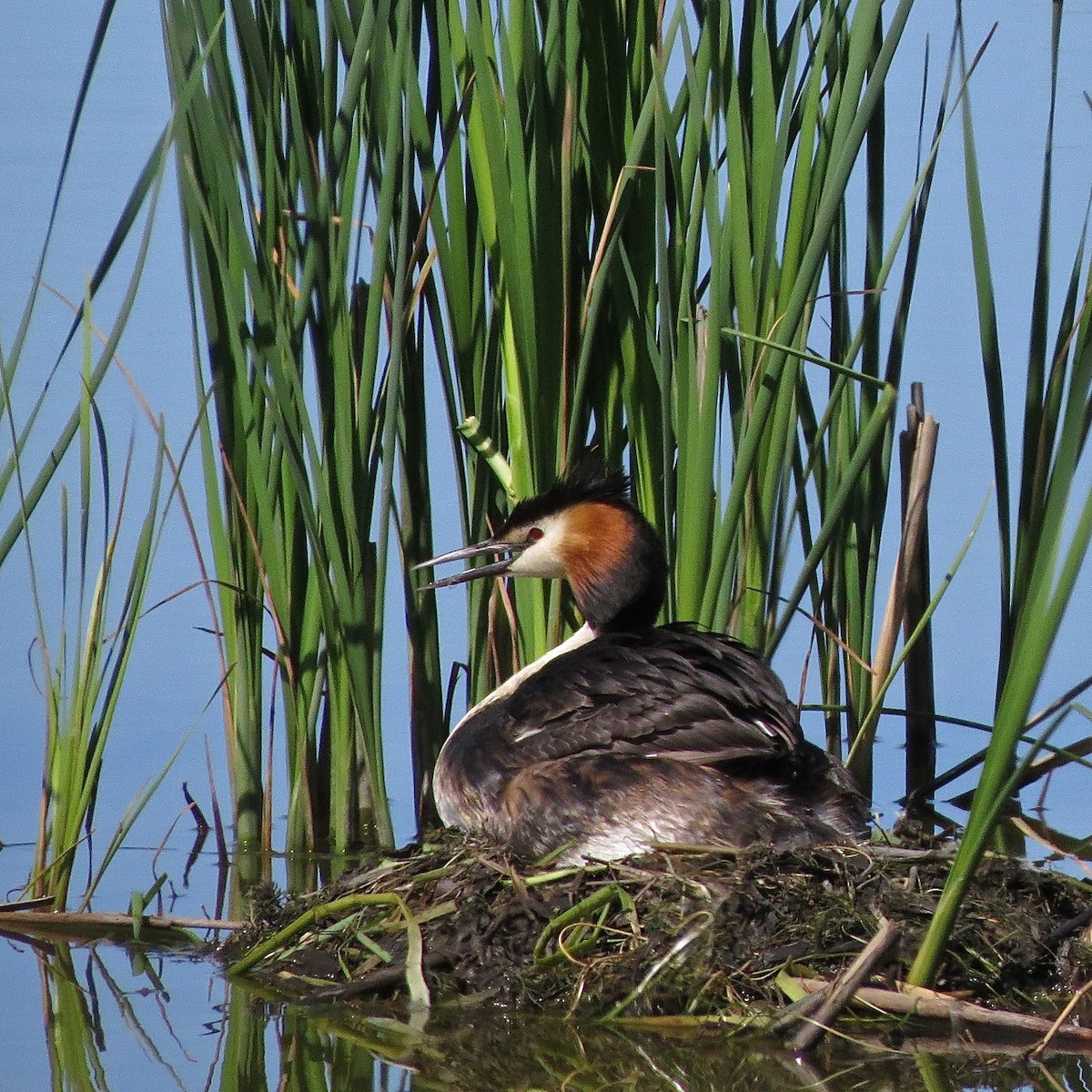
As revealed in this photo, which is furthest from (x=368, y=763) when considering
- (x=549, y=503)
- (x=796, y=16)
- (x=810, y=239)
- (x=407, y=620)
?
(x=796, y=16)

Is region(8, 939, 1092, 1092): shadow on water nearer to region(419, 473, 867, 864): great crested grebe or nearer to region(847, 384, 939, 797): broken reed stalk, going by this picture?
region(419, 473, 867, 864): great crested grebe

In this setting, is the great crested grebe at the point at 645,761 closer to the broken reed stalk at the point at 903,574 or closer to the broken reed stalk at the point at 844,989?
the broken reed stalk at the point at 844,989

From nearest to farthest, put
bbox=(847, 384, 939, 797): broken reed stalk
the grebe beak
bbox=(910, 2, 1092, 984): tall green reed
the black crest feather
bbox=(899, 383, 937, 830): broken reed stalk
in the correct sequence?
1. bbox=(910, 2, 1092, 984): tall green reed
2. the black crest feather
3. the grebe beak
4. bbox=(847, 384, 939, 797): broken reed stalk
5. bbox=(899, 383, 937, 830): broken reed stalk

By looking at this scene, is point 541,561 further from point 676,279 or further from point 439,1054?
point 439,1054

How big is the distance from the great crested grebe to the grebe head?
23 centimetres

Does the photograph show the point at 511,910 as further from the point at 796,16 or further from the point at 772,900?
the point at 796,16

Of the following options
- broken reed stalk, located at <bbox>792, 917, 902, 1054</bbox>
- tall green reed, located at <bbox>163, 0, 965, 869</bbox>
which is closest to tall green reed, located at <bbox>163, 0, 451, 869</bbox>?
tall green reed, located at <bbox>163, 0, 965, 869</bbox>

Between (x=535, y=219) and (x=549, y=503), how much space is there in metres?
0.68

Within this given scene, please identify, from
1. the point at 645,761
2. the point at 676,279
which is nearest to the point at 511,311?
the point at 676,279

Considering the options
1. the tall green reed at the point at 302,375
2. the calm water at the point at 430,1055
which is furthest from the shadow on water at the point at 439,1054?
the tall green reed at the point at 302,375

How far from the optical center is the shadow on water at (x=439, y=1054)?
10.8 ft

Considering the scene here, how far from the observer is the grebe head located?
4445 millimetres

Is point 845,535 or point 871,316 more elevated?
point 871,316

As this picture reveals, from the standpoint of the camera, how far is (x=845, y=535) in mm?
4770
